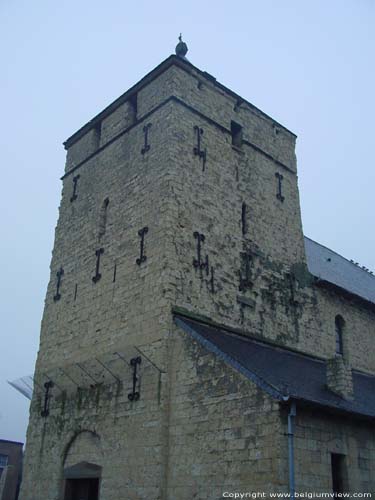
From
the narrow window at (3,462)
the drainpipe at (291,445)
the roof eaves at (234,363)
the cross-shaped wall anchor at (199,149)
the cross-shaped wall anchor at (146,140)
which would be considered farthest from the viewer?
the narrow window at (3,462)

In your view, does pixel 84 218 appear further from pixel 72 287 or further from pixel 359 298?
pixel 359 298

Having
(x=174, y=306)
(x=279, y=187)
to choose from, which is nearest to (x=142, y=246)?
(x=174, y=306)

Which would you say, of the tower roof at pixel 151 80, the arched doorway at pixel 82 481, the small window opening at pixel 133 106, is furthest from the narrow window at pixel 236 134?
the arched doorway at pixel 82 481

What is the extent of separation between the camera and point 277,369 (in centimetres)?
1265

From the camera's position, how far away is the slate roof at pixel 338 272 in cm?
2151

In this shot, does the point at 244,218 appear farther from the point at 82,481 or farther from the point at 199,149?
the point at 82,481

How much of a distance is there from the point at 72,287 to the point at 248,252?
6.18m

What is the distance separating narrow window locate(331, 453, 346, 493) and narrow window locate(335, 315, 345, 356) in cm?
809

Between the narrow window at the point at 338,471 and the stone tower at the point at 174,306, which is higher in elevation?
the stone tower at the point at 174,306

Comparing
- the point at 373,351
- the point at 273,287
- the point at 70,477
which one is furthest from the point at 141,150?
the point at 373,351

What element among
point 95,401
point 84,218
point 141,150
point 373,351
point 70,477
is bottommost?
point 70,477

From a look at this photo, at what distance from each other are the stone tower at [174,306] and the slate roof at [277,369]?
0.26 feet

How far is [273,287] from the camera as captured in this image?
57.1 ft

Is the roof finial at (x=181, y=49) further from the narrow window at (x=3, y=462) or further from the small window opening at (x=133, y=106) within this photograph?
the narrow window at (x=3, y=462)
